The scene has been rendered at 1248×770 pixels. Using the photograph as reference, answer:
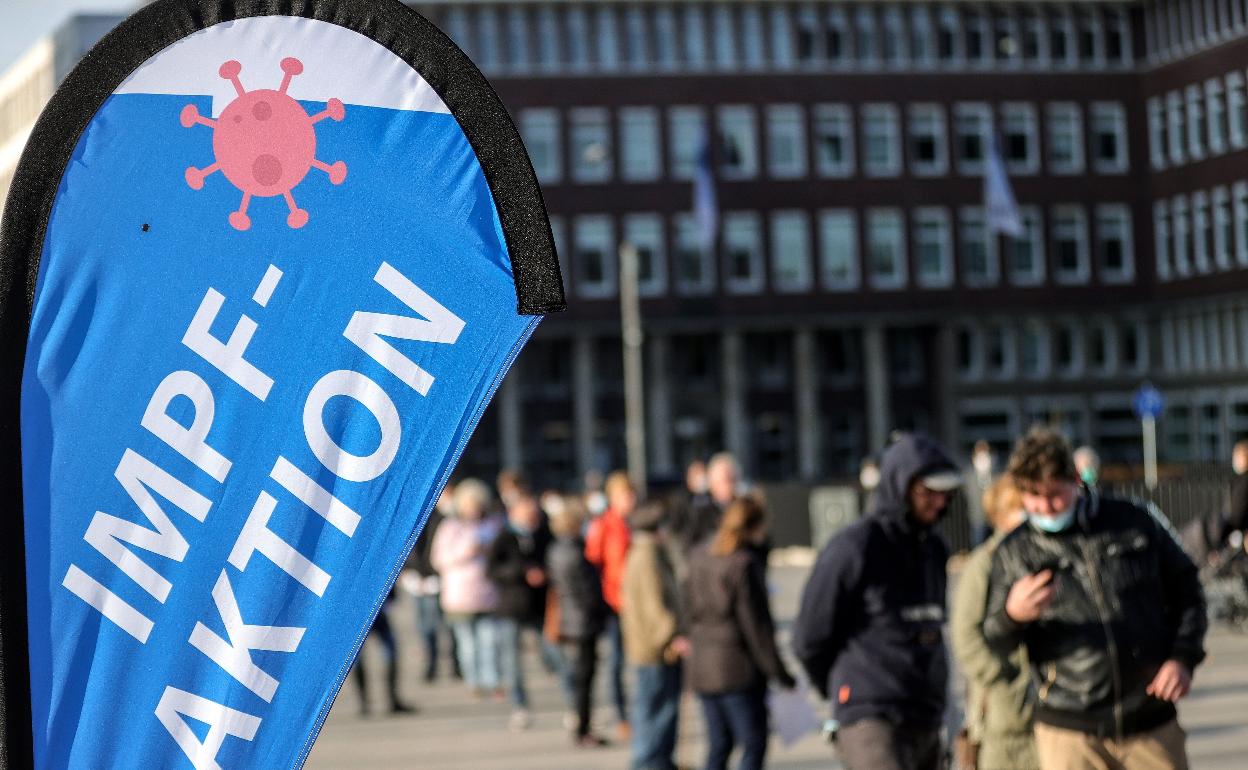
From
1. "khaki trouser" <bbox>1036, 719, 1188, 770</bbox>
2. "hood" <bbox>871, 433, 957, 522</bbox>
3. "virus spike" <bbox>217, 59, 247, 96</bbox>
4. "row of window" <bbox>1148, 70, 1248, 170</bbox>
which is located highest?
"row of window" <bbox>1148, 70, 1248, 170</bbox>

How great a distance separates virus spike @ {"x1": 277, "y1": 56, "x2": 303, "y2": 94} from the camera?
10.1ft

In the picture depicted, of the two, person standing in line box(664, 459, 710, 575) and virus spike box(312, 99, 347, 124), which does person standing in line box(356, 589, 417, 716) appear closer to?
person standing in line box(664, 459, 710, 575)

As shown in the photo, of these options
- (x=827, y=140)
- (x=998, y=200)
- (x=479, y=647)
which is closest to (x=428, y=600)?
(x=479, y=647)

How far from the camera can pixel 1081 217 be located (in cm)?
7094

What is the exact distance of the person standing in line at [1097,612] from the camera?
597 centimetres

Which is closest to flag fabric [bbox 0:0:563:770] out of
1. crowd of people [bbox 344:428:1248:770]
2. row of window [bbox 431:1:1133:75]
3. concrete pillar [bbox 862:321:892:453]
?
crowd of people [bbox 344:428:1248:770]

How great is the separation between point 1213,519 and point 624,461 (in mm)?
49158

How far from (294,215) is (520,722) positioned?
42.3ft

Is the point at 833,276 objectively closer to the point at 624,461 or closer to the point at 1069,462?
the point at 624,461

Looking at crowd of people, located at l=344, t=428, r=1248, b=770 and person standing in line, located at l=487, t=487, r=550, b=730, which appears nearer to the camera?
crowd of people, located at l=344, t=428, r=1248, b=770

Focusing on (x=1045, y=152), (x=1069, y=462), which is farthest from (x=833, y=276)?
(x=1069, y=462)

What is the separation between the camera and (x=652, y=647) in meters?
11.6

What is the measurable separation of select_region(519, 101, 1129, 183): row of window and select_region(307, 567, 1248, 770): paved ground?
48.9 meters

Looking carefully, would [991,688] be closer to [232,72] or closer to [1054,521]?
[1054,521]
